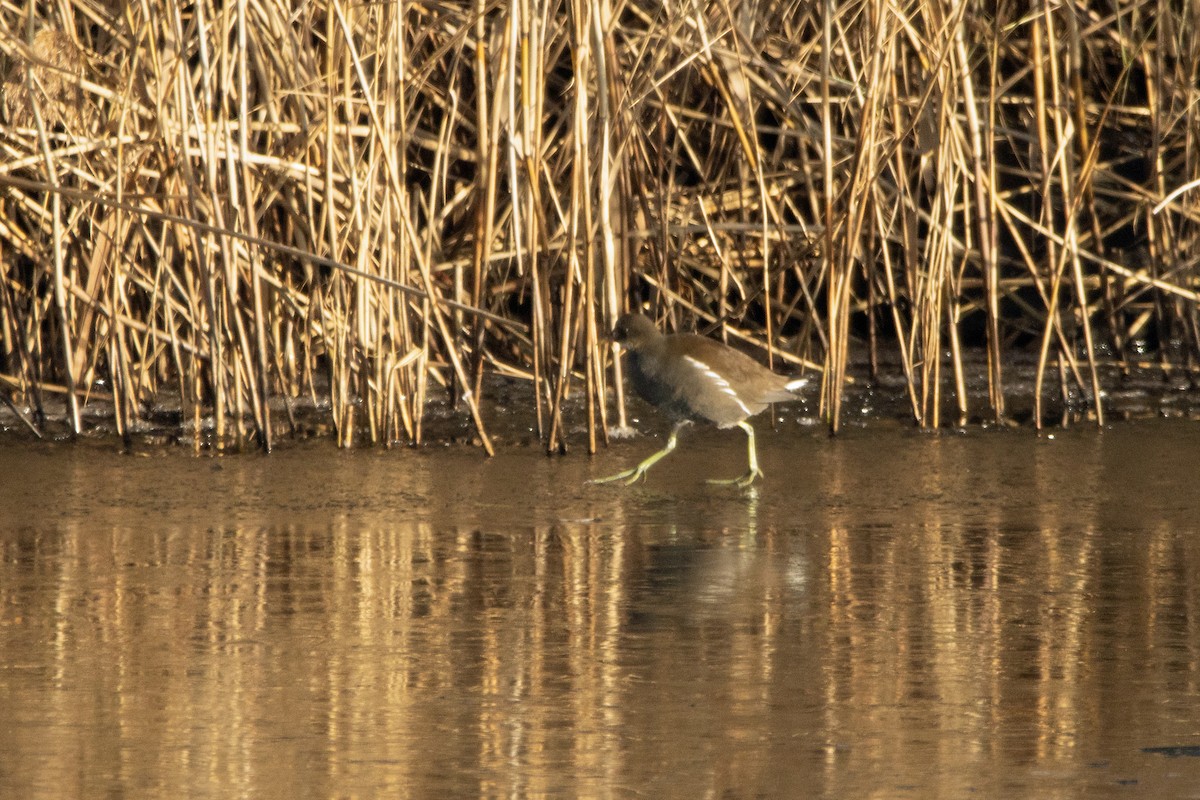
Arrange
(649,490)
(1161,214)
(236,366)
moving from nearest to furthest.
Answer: (649,490), (236,366), (1161,214)

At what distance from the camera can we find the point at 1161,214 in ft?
28.0

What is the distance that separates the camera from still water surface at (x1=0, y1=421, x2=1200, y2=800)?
3344 mm

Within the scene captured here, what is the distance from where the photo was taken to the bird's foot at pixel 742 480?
6340 mm

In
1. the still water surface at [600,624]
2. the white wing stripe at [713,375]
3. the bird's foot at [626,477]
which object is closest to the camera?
the still water surface at [600,624]

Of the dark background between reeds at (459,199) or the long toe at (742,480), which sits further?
the dark background between reeds at (459,199)

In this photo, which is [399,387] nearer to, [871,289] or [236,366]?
[236,366]

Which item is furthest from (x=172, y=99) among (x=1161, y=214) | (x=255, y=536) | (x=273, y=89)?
(x=1161, y=214)

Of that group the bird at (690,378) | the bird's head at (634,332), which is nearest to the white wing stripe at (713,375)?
the bird at (690,378)

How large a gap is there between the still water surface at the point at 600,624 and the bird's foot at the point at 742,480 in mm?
59

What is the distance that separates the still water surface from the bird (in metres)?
0.22

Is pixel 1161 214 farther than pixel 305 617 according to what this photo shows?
Yes

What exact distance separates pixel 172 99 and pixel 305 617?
3065mm

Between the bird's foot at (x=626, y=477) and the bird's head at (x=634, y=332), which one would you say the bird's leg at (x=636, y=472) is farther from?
the bird's head at (x=634, y=332)

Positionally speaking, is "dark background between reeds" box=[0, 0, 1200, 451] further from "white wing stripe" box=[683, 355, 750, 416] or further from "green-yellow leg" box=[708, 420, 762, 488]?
"green-yellow leg" box=[708, 420, 762, 488]
